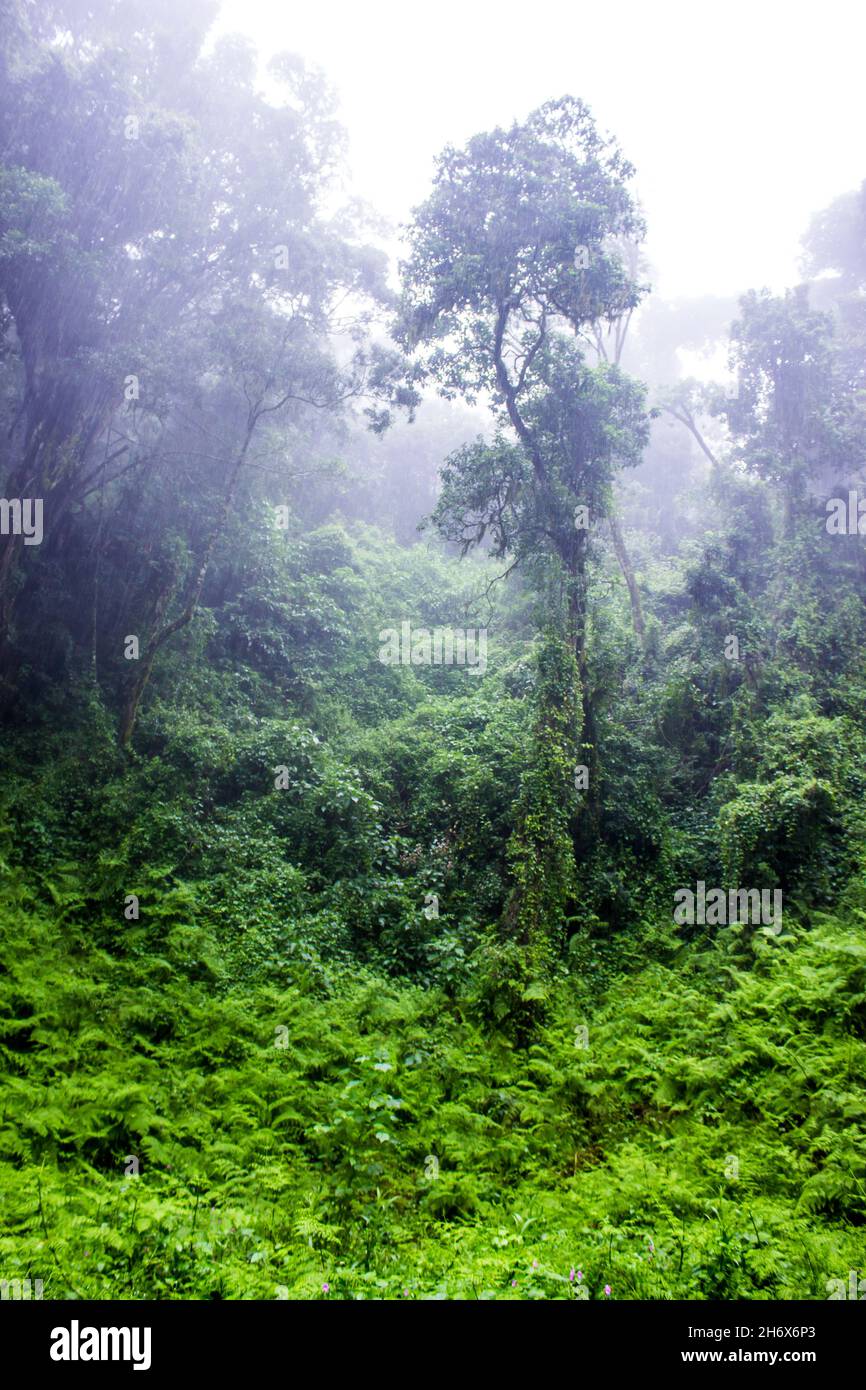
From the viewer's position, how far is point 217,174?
709 inches

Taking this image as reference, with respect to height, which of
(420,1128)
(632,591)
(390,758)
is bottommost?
(420,1128)

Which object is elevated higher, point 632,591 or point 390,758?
point 632,591

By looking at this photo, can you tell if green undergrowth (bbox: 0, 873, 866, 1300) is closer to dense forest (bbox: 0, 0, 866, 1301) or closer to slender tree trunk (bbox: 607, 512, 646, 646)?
dense forest (bbox: 0, 0, 866, 1301)

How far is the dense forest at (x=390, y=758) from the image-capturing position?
5574mm

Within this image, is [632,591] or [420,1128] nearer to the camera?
[420,1128]

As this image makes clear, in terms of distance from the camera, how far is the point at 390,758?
1464 centimetres

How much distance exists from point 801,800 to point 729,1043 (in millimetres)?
4477

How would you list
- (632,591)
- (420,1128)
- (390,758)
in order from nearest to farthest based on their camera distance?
(420,1128) → (390,758) → (632,591)

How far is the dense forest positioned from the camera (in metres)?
5.57

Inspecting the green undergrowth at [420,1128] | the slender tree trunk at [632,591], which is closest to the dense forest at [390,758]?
the green undergrowth at [420,1128]

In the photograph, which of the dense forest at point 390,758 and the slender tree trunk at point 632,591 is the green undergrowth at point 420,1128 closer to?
the dense forest at point 390,758

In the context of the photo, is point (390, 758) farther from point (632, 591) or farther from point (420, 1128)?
point (632, 591)

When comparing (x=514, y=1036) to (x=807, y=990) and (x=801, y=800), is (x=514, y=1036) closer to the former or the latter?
(x=807, y=990)

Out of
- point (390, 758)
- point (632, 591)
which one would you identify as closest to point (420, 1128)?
point (390, 758)
